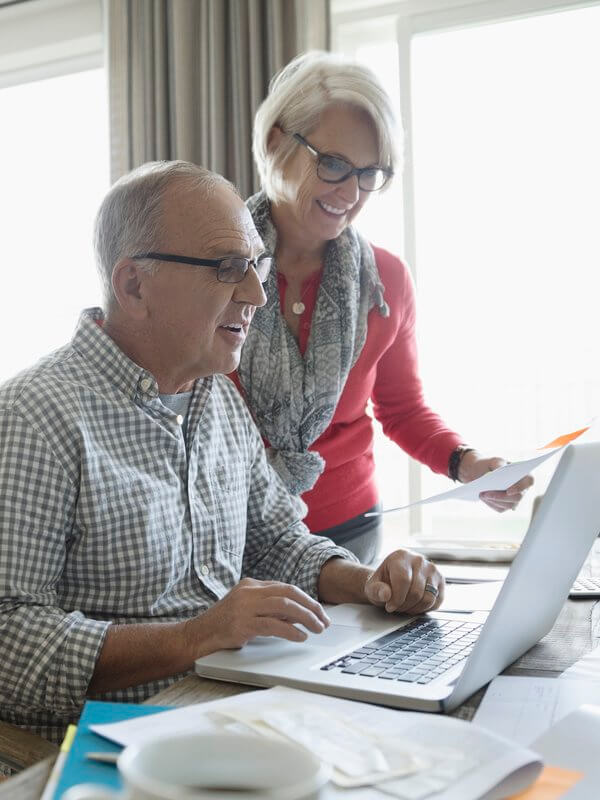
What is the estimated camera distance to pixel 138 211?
1.31 meters

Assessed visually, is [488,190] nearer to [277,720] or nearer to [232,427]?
[232,427]

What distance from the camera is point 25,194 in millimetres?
4062

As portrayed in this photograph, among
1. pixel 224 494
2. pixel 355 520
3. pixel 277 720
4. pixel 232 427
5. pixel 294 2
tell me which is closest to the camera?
pixel 277 720

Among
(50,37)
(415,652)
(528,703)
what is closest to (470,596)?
(415,652)

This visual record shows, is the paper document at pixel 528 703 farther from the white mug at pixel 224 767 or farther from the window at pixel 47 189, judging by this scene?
the window at pixel 47 189

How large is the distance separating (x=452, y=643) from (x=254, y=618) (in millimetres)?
229

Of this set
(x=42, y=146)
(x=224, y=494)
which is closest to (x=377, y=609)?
(x=224, y=494)

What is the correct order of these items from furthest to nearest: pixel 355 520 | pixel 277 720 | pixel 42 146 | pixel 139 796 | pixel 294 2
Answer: pixel 42 146 → pixel 294 2 → pixel 355 520 → pixel 277 720 → pixel 139 796

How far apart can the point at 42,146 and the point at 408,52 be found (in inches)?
68.6

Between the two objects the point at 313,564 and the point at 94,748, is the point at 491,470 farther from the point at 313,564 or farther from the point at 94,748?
the point at 94,748

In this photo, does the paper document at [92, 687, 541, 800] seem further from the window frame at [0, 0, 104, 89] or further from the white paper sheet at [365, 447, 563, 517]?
the window frame at [0, 0, 104, 89]

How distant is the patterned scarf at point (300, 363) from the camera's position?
179 cm

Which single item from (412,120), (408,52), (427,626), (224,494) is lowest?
(427,626)

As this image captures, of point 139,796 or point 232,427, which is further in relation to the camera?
point 232,427
